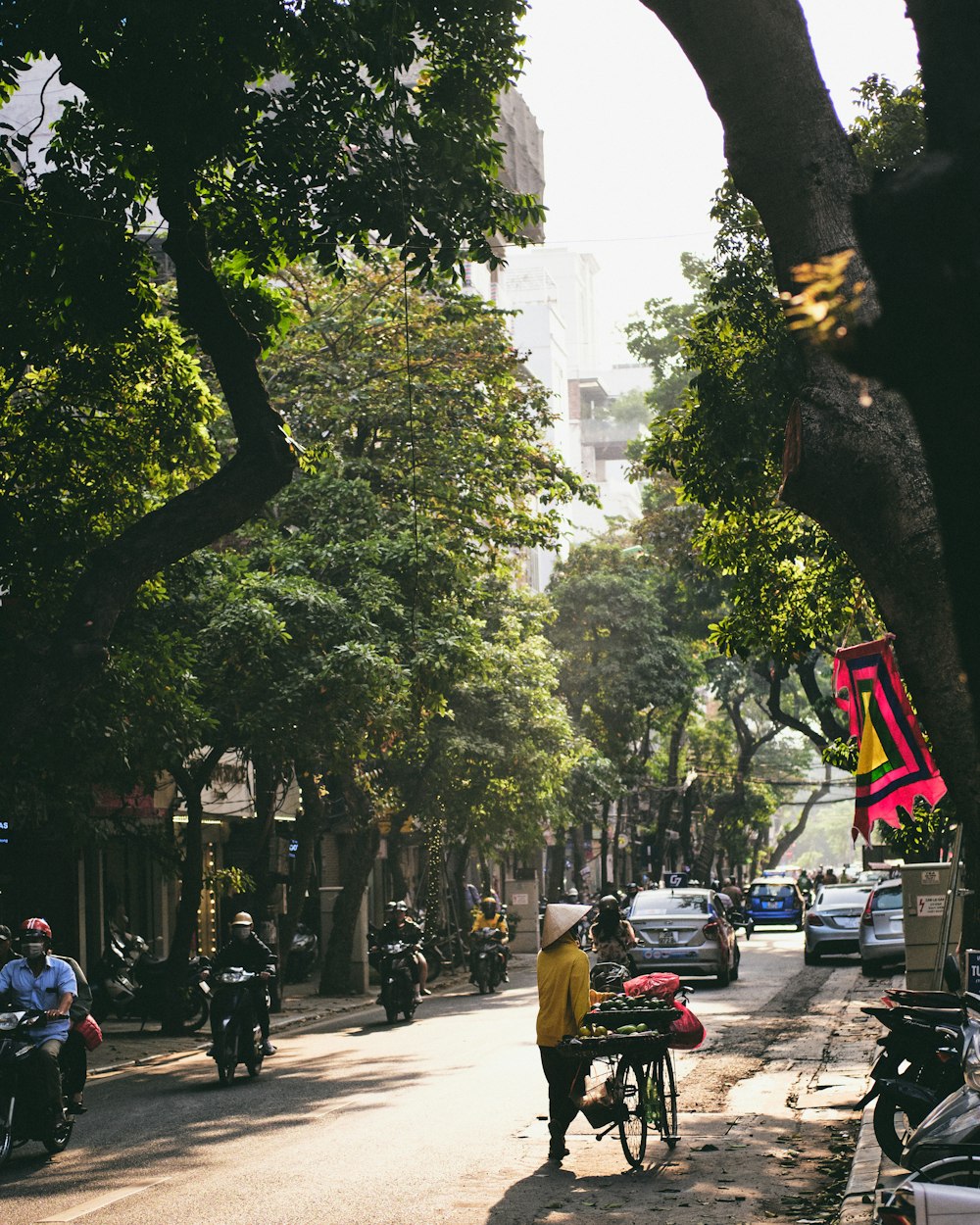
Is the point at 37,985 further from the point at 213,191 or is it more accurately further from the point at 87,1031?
the point at 213,191

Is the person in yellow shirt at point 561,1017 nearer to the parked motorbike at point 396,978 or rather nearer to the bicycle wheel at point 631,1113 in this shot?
the bicycle wheel at point 631,1113

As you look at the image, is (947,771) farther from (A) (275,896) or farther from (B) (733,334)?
(A) (275,896)

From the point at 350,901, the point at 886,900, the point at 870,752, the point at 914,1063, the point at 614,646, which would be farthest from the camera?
the point at 614,646

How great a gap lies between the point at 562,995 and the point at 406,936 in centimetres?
1133

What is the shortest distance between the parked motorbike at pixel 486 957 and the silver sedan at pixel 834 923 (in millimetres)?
6835

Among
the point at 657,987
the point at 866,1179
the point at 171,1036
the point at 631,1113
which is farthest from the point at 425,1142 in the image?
the point at 171,1036

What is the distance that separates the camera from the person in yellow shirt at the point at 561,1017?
1055cm

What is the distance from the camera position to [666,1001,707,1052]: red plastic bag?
10.5 metres

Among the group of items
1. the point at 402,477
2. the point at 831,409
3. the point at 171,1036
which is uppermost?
the point at 402,477

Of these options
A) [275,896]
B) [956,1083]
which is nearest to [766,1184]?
[956,1083]

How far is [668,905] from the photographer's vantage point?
86.4ft

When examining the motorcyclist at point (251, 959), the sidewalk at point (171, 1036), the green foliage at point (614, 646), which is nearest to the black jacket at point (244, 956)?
the motorcyclist at point (251, 959)

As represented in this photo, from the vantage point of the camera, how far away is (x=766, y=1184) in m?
9.54

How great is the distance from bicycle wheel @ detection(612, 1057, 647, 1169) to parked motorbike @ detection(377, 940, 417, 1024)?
10.9 metres
